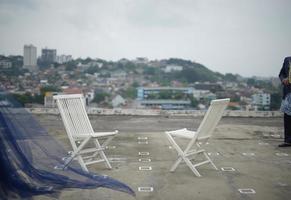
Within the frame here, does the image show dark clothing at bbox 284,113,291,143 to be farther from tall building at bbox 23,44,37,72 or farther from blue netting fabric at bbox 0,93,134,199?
tall building at bbox 23,44,37,72

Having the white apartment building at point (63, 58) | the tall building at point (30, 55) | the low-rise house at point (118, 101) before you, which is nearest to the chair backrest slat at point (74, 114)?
the tall building at point (30, 55)

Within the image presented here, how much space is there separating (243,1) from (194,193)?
Answer: 442 inches

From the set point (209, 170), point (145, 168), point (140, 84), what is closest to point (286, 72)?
point (209, 170)

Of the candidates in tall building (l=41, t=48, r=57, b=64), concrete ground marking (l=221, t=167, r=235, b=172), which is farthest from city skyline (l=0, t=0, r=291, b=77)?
concrete ground marking (l=221, t=167, r=235, b=172)

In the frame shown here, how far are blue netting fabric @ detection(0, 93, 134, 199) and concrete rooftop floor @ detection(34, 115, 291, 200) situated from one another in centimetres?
12

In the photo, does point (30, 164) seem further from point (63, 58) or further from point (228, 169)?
point (63, 58)

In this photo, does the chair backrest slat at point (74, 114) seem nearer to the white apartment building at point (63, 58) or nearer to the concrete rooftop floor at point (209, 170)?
the concrete rooftop floor at point (209, 170)

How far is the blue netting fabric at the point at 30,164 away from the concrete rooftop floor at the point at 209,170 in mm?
124

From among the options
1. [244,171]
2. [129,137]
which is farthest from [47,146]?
[129,137]

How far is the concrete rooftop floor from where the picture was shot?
12.3 ft

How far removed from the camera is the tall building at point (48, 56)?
1515 centimetres

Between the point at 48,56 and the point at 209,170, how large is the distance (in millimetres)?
12264

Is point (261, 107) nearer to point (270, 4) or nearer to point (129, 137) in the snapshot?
point (270, 4)

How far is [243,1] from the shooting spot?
1363 cm
